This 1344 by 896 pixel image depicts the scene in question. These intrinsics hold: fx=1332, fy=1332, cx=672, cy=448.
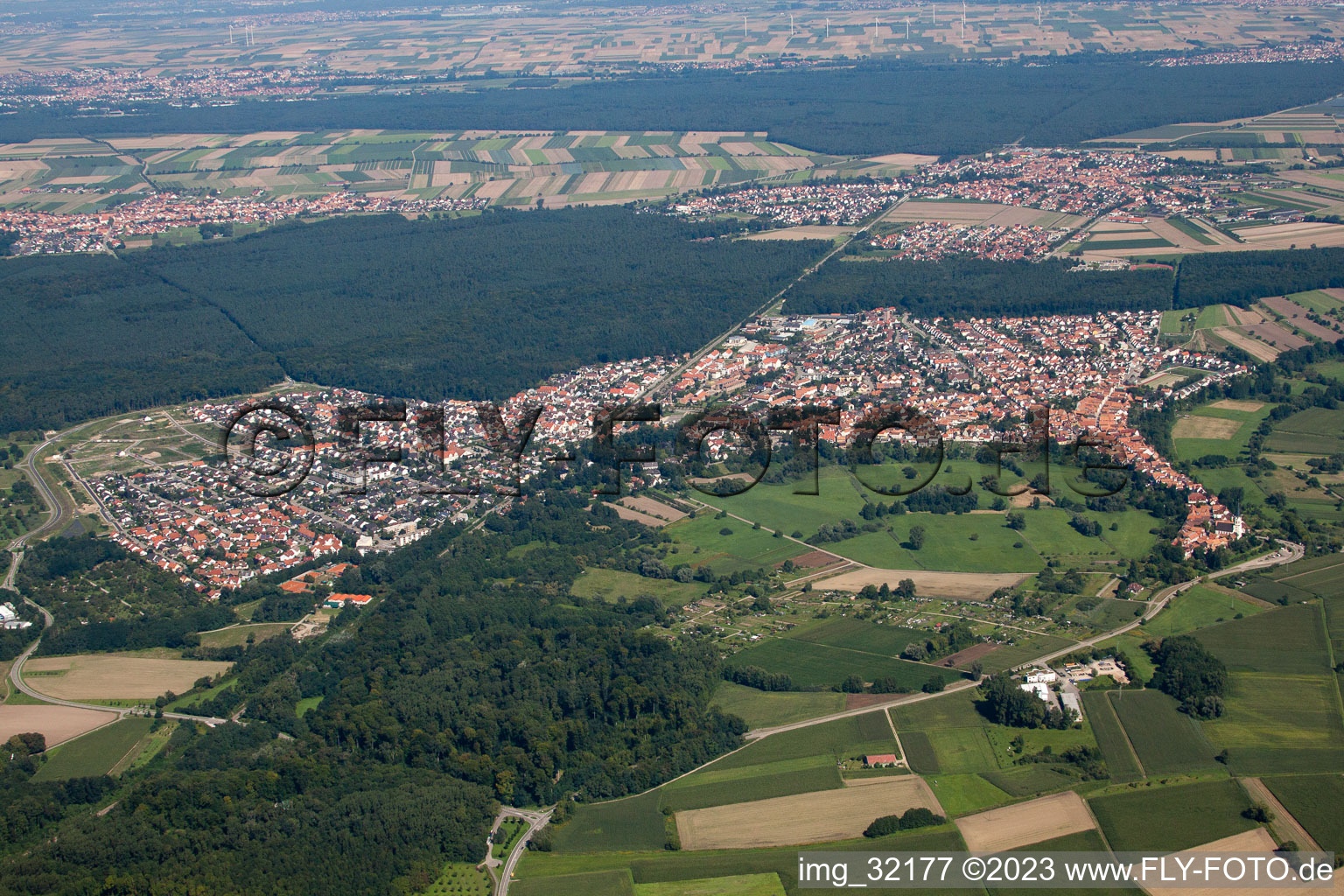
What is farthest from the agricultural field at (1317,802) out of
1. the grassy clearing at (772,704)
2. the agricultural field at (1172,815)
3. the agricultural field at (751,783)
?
the grassy clearing at (772,704)

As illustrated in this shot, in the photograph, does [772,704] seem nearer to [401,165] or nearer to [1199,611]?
[1199,611]

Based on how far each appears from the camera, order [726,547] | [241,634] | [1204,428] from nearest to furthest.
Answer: [241,634] → [726,547] → [1204,428]

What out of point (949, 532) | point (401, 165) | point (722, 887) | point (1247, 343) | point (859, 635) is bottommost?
point (722, 887)

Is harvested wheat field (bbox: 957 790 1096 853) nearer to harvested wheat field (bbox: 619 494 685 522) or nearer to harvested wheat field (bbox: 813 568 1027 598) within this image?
harvested wheat field (bbox: 813 568 1027 598)

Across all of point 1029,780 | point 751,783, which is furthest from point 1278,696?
point 751,783

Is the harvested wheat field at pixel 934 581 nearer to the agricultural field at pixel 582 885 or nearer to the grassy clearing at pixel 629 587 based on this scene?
the grassy clearing at pixel 629 587

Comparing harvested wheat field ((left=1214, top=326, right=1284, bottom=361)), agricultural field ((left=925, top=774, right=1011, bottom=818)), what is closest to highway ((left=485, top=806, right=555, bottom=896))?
agricultural field ((left=925, top=774, right=1011, bottom=818))
